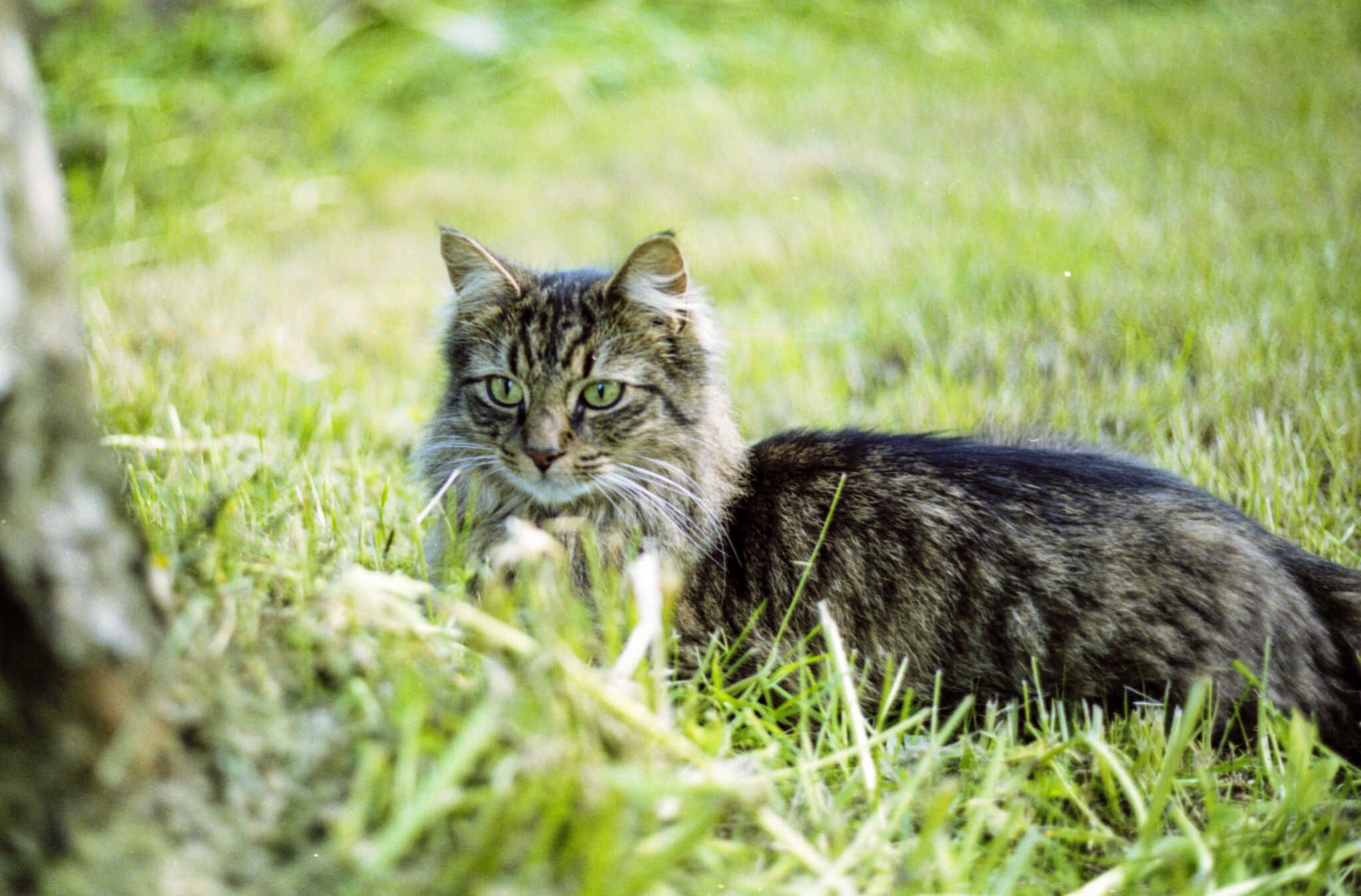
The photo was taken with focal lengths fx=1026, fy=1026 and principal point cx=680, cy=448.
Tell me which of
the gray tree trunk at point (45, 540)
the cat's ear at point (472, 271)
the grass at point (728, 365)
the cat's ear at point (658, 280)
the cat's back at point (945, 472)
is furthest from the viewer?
the cat's ear at point (472, 271)

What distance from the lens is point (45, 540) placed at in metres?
1.08

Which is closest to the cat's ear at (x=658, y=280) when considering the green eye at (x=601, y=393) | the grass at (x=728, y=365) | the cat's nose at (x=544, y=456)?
the green eye at (x=601, y=393)

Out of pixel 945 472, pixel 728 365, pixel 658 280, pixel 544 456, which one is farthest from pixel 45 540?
pixel 728 365

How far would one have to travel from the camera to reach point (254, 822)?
1.15 meters

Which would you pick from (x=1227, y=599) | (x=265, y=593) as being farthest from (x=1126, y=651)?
(x=265, y=593)

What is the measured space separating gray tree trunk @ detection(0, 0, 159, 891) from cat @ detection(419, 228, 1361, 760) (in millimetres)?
986

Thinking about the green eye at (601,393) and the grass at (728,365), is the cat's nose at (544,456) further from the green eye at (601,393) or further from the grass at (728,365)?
the grass at (728,365)

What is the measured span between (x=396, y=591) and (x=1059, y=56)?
6.91m

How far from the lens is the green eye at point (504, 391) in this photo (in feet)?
7.66

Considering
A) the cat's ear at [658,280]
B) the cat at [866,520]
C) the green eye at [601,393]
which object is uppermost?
the cat's ear at [658,280]

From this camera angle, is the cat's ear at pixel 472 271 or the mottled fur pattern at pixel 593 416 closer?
the mottled fur pattern at pixel 593 416

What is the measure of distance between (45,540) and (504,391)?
1325 mm

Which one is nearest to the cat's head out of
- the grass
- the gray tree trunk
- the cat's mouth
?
the cat's mouth

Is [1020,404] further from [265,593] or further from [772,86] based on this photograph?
[772,86]
